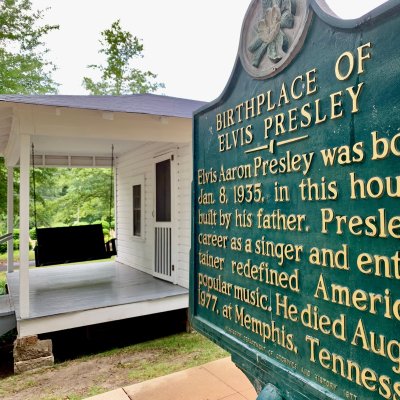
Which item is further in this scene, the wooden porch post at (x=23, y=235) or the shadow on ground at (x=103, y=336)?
the shadow on ground at (x=103, y=336)

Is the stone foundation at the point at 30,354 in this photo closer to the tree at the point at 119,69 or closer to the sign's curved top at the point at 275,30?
the sign's curved top at the point at 275,30

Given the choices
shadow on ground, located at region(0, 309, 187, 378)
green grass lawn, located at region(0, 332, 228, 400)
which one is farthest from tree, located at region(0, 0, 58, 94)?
green grass lawn, located at region(0, 332, 228, 400)

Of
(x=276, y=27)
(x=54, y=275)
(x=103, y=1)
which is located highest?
(x=103, y=1)

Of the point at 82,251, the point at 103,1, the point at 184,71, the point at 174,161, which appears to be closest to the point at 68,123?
the point at 174,161

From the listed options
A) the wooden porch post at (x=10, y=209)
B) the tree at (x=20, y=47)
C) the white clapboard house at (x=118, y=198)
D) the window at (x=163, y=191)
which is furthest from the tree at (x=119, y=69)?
the window at (x=163, y=191)

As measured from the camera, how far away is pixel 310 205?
1305 millimetres

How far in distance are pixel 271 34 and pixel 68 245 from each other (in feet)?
18.5

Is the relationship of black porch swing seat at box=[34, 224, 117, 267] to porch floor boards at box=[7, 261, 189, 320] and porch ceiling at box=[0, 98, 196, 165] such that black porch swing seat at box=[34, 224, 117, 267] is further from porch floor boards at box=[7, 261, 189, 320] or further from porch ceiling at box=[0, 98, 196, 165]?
porch ceiling at box=[0, 98, 196, 165]

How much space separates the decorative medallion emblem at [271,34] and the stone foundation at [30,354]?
432 centimetres

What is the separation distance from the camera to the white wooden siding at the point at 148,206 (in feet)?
19.7

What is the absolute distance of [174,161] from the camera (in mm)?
6340

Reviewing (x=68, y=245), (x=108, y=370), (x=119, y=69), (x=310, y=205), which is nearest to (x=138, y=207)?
(x=68, y=245)

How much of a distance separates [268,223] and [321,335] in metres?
0.48

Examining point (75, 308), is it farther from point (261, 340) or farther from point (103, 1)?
point (103, 1)
